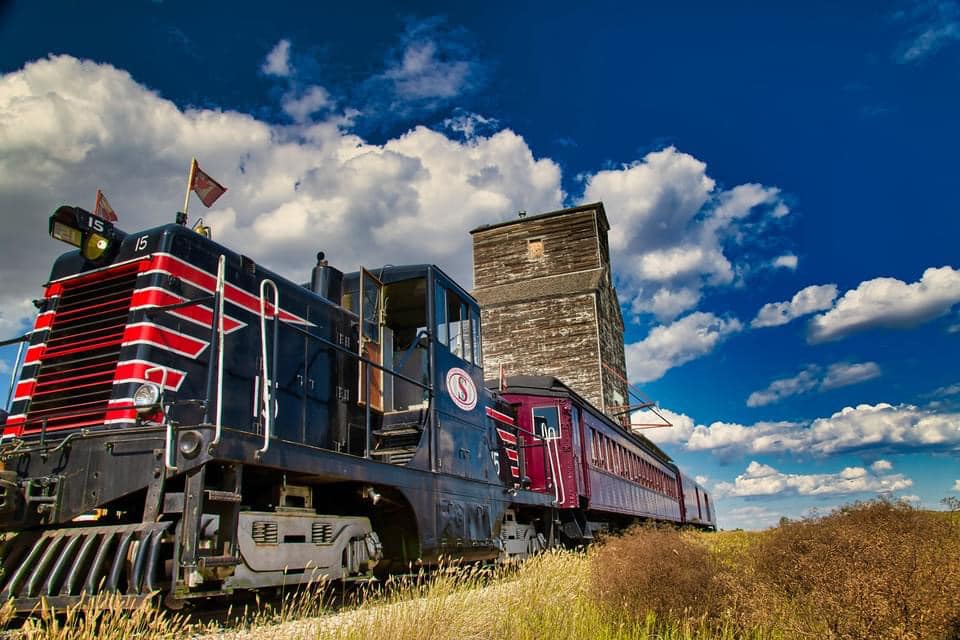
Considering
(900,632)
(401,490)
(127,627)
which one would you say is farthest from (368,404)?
(900,632)

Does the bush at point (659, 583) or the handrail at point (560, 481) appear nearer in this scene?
the bush at point (659, 583)

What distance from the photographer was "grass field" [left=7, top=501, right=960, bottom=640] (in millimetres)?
4566

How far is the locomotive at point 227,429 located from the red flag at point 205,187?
736 mm

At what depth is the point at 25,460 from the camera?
15.1ft

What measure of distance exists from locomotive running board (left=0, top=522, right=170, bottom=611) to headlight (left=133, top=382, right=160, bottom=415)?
31.7 inches

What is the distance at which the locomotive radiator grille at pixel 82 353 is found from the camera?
5.14 metres

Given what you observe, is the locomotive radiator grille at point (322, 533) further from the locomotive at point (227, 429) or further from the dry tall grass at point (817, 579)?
the dry tall grass at point (817, 579)

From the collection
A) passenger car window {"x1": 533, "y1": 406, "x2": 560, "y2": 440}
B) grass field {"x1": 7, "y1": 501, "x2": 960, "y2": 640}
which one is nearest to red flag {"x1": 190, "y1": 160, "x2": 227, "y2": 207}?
grass field {"x1": 7, "y1": 501, "x2": 960, "y2": 640}

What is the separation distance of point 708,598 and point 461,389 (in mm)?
3393

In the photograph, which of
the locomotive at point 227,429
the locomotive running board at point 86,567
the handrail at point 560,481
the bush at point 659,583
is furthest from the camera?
the handrail at point 560,481

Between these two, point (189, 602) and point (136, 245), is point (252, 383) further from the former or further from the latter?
point (189, 602)

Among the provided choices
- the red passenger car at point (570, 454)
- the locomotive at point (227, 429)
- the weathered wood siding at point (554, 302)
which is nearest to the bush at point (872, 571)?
the locomotive at point (227, 429)

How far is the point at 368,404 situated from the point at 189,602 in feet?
6.99

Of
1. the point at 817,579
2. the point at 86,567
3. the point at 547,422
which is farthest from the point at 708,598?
the point at 547,422
